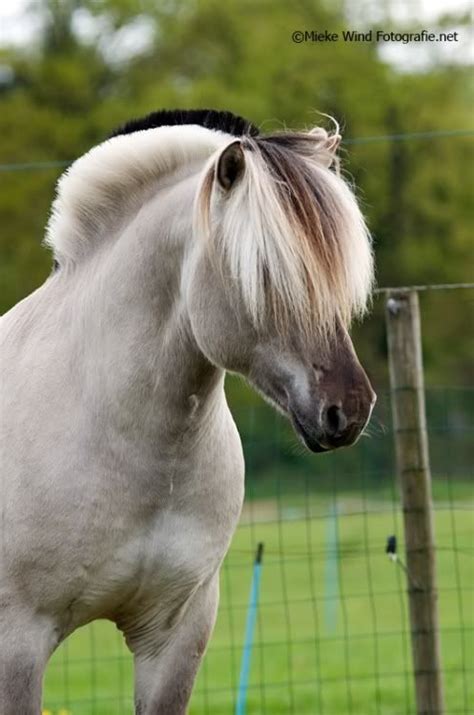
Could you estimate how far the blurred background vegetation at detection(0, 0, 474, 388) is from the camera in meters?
27.1

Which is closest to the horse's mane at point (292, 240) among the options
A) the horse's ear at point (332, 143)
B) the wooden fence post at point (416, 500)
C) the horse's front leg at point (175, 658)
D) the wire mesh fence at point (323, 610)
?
the horse's ear at point (332, 143)

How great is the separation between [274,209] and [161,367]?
53 centimetres

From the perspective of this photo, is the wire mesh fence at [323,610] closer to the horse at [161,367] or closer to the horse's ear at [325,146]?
the horse at [161,367]

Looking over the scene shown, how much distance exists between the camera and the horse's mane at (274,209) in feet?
9.57

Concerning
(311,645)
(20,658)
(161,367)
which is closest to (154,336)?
(161,367)

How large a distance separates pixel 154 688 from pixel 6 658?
485 millimetres

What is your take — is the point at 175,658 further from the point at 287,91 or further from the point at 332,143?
the point at 287,91

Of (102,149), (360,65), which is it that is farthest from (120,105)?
(102,149)

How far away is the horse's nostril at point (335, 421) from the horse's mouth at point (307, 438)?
0.16ft

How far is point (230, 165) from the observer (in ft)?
9.81

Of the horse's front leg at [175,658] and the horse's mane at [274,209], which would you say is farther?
the horse's front leg at [175,658]

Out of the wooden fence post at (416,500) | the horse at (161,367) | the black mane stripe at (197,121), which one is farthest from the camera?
the wooden fence post at (416,500)

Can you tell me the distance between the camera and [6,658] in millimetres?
3188

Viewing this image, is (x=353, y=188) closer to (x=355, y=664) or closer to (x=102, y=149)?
(x=102, y=149)
